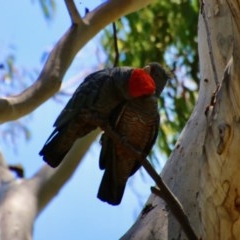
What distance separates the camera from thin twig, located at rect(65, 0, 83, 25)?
8.18 feet

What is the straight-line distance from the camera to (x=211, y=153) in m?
→ 1.58

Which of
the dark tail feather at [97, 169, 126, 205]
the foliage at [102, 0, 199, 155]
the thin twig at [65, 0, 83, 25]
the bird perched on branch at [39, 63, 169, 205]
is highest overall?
the thin twig at [65, 0, 83, 25]

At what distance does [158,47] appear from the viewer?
406 cm

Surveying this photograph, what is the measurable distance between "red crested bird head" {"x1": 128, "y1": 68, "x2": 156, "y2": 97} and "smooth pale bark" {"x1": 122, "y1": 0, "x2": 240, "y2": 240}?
161 millimetres

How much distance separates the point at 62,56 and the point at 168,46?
5.41 feet

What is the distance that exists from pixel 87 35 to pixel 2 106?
20.4 inches

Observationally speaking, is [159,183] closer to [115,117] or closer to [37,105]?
[115,117]

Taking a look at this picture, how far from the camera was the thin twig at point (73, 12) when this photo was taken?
8.18 ft

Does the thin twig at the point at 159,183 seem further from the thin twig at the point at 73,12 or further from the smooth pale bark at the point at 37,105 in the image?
the thin twig at the point at 73,12

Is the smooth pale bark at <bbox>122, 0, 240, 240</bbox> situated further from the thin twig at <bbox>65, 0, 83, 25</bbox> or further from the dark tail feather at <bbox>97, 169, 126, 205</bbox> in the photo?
the thin twig at <bbox>65, 0, 83, 25</bbox>

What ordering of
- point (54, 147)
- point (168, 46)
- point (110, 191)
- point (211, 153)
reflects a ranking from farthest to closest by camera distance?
point (168, 46) → point (110, 191) → point (54, 147) → point (211, 153)

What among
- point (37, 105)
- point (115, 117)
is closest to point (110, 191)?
point (115, 117)

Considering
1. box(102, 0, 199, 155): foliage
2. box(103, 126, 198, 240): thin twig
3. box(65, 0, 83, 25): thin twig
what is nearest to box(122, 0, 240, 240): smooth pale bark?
box(103, 126, 198, 240): thin twig

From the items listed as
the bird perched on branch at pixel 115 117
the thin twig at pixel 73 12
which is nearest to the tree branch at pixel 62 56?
the thin twig at pixel 73 12
